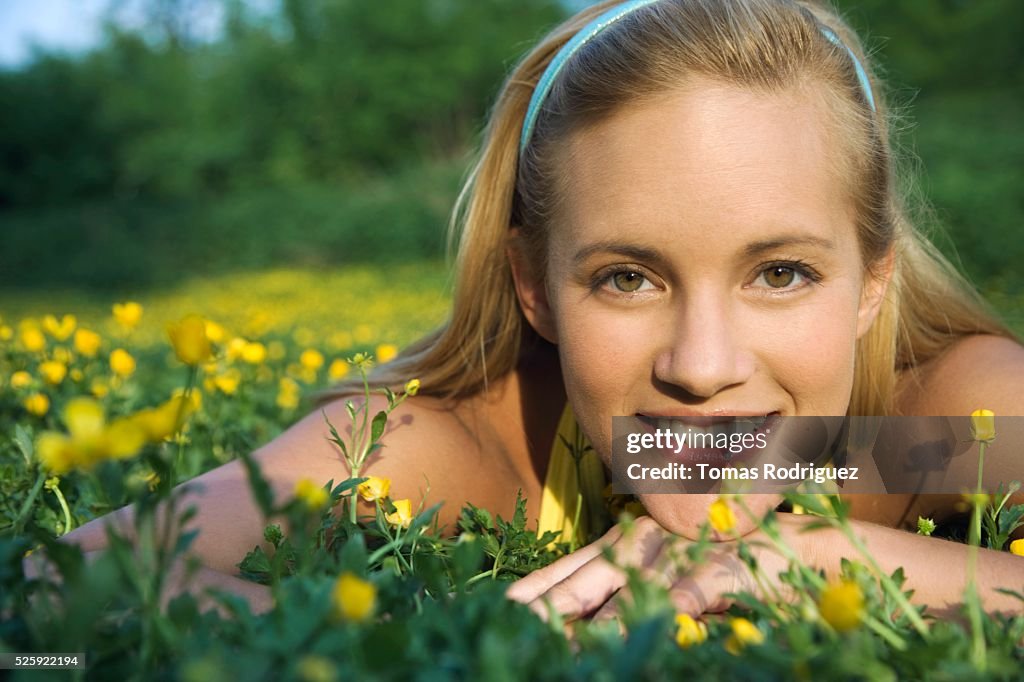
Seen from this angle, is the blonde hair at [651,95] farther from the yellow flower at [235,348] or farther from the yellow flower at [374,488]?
the yellow flower at [374,488]

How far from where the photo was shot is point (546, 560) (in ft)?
5.79

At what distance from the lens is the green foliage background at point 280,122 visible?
20297 millimetres

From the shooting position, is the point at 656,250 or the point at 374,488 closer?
the point at 374,488

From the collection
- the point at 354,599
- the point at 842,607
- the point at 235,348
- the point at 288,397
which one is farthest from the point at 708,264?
the point at 288,397

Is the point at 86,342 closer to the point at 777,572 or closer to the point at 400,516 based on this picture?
the point at 400,516

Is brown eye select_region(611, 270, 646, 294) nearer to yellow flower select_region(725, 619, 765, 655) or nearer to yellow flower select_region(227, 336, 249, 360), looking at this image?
yellow flower select_region(725, 619, 765, 655)

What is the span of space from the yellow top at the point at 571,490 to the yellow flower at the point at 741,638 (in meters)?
1.09

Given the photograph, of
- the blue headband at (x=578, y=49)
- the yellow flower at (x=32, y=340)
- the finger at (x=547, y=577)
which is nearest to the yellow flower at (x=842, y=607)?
the finger at (x=547, y=577)

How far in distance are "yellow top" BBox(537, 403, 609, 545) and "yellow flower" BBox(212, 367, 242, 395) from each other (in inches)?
38.6

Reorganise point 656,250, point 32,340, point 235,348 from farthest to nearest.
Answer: point 32,340 < point 235,348 < point 656,250

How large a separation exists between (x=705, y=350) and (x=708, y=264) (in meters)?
0.16

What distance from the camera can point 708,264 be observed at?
1654 millimetres

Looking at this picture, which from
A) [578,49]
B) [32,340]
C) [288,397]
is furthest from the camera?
[288,397]

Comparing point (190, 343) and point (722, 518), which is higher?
point (190, 343)
